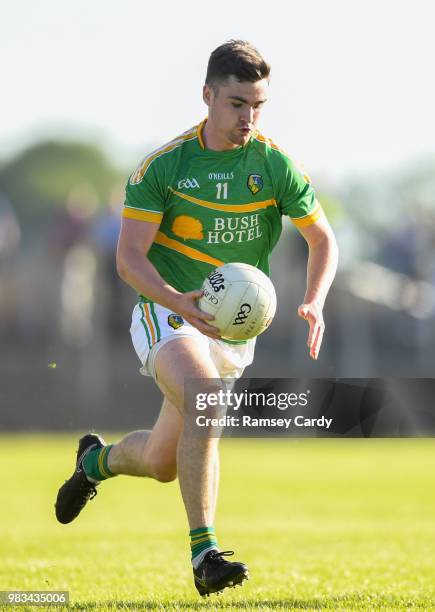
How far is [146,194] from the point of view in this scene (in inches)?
261

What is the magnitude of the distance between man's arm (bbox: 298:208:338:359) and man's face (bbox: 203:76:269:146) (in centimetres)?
70

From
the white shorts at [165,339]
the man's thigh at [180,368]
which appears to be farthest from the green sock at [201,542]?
the white shorts at [165,339]

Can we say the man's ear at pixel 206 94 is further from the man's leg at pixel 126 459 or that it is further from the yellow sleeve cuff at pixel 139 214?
the man's leg at pixel 126 459

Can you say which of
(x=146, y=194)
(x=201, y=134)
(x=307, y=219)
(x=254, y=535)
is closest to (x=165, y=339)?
(x=146, y=194)

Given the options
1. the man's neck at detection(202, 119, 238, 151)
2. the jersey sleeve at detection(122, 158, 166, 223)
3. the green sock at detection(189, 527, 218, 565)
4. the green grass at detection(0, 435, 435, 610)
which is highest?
the man's neck at detection(202, 119, 238, 151)

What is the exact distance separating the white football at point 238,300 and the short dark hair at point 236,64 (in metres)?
1.00

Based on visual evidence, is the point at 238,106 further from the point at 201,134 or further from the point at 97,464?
the point at 97,464

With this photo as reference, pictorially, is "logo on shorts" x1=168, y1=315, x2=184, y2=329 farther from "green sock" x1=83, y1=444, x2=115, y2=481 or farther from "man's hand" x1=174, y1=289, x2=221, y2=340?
"green sock" x1=83, y1=444, x2=115, y2=481

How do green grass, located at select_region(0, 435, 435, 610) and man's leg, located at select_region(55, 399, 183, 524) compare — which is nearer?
green grass, located at select_region(0, 435, 435, 610)

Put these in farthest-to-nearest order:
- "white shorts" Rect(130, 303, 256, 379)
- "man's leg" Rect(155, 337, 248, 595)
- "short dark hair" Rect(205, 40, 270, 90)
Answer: "white shorts" Rect(130, 303, 256, 379)
"short dark hair" Rect(205, 40, 270, 90)
"man's leg" Rect(155, 337, 248, 595)

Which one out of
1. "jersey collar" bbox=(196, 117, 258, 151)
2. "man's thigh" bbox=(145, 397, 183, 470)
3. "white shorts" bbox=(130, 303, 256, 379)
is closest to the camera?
"white shorts" bbox=(130, 303, 256, 379)

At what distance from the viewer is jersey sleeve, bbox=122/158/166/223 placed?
6.61 metres

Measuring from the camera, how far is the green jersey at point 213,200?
6750 mm

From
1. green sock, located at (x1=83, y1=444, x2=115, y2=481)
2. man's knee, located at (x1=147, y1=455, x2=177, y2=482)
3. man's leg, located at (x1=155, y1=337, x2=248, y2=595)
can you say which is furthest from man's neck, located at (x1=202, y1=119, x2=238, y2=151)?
green sock, located at (x1=83, y1=444, x2=115, y2=481)
